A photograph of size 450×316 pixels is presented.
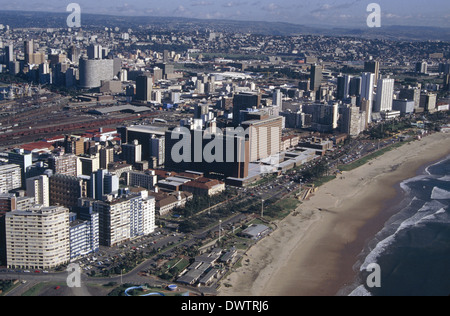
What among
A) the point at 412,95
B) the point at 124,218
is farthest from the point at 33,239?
the point at 412,95

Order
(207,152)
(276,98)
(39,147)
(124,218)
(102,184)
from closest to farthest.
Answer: (124,218) < (102,184) < (207,152) < (39,147) < (276,98)

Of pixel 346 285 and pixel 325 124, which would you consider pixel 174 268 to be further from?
pixel 325 124

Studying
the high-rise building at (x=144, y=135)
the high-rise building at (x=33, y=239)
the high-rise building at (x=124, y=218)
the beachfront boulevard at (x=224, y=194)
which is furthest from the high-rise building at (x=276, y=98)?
the high-rise building at (x=33, y=239)

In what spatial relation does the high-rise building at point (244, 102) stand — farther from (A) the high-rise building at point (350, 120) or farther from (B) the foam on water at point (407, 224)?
(B) the foam on water at point (407, 224)

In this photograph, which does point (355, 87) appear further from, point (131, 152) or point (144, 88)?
point (131, 152)

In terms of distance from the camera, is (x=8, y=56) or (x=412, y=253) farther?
(x=8, y=56)

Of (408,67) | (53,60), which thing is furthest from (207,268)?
(408,67)
